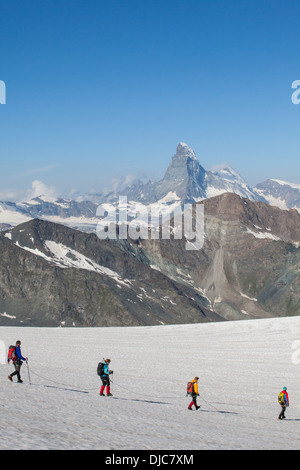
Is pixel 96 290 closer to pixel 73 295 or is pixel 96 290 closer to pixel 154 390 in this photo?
pixel 73 295

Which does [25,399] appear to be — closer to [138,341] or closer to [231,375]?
[231,375]

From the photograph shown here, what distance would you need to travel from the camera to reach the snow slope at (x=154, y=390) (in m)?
13.8

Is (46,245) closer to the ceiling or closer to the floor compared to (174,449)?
closer to the ceiling

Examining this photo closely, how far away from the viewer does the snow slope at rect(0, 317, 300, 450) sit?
45.1 feet

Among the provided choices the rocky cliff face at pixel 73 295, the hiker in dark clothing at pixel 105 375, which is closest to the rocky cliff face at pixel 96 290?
the rocky cliff face at pixel 73 295

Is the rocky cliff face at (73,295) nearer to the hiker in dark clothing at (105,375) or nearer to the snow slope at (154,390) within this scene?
the snow slope at (154,390)

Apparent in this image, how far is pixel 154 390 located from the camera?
23453mm

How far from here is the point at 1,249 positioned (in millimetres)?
150375

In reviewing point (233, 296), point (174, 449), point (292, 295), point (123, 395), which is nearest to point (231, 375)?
point (123, 395)

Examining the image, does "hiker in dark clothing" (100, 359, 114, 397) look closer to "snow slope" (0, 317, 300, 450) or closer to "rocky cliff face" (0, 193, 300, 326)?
"snow slope" (0, 317, 300, 450)

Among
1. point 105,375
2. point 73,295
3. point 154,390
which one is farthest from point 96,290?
point 105,375

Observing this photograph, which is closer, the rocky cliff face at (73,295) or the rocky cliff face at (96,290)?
the rocky cliff face at (73,295)

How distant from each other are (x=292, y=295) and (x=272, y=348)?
14606 centimetres

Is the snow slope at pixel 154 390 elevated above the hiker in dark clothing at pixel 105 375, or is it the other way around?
the hiker in dark clothing at pixel 105 375
